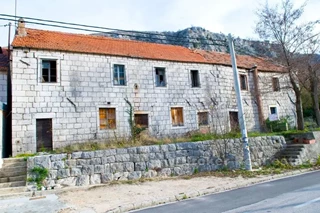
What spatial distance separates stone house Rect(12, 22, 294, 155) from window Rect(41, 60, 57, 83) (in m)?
0.05

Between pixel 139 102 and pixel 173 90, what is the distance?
2.94m

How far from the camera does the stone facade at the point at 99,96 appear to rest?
1305 centimetres

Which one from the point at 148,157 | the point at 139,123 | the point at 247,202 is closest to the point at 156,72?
→ the point at 139,123

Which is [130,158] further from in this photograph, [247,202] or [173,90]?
[173,90]

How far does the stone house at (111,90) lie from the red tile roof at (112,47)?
64 millimetres

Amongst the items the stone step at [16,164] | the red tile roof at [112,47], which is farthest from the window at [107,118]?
the stone step at [16,164]

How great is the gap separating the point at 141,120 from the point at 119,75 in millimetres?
3458

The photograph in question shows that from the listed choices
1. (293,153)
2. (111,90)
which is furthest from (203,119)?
(111,90)

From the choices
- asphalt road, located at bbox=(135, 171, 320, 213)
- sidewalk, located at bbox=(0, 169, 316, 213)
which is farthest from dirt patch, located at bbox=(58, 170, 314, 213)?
asphalt road, located at bbox=(135, 171, 320, 213)

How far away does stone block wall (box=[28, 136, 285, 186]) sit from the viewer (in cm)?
920

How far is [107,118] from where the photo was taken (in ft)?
49.6

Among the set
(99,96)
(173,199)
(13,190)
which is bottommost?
(173,199)

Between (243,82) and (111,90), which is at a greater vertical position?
(243,82)

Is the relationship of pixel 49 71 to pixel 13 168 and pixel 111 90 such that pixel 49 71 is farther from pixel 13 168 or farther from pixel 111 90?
pixel 13 168
